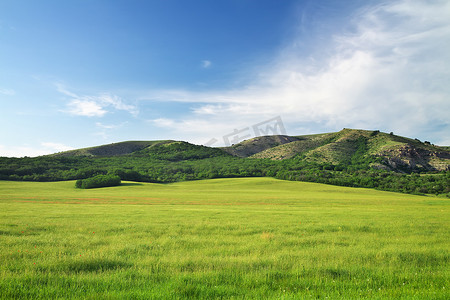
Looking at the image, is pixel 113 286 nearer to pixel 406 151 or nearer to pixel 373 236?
pixel 373 236

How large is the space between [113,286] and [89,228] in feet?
29.9

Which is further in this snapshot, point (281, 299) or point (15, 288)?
point (15, 288)

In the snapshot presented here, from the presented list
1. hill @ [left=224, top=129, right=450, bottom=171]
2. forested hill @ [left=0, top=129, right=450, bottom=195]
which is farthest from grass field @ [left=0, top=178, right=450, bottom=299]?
hill @ [left=224, top=129, right=450, bottom=171]

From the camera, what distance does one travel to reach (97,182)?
91.9 m

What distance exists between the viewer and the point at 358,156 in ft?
491

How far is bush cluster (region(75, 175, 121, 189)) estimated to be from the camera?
8866cm

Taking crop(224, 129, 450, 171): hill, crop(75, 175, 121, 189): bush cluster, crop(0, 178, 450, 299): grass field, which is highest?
crop(224, 129, 450, 171): hill

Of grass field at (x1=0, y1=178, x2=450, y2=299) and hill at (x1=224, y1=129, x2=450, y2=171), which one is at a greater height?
hill at (x1=224, y1=129, x2=450, y2=171)

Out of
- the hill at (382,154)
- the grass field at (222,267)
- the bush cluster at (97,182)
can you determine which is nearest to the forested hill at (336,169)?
the hill at (382,154)

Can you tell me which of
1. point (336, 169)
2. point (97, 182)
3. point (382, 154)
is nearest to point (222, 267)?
point (97, 182)

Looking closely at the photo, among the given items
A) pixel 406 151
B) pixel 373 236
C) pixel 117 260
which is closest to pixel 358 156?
pixel 406 151

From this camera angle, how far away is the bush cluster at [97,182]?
8866cm

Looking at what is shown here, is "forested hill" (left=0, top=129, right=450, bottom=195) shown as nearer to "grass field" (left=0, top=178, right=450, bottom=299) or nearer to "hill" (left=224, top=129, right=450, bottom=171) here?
"hill" (left=224, top=129, right=450, bottom=171)

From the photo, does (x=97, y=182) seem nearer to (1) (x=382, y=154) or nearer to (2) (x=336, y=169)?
(2) (x=336, y=169)
